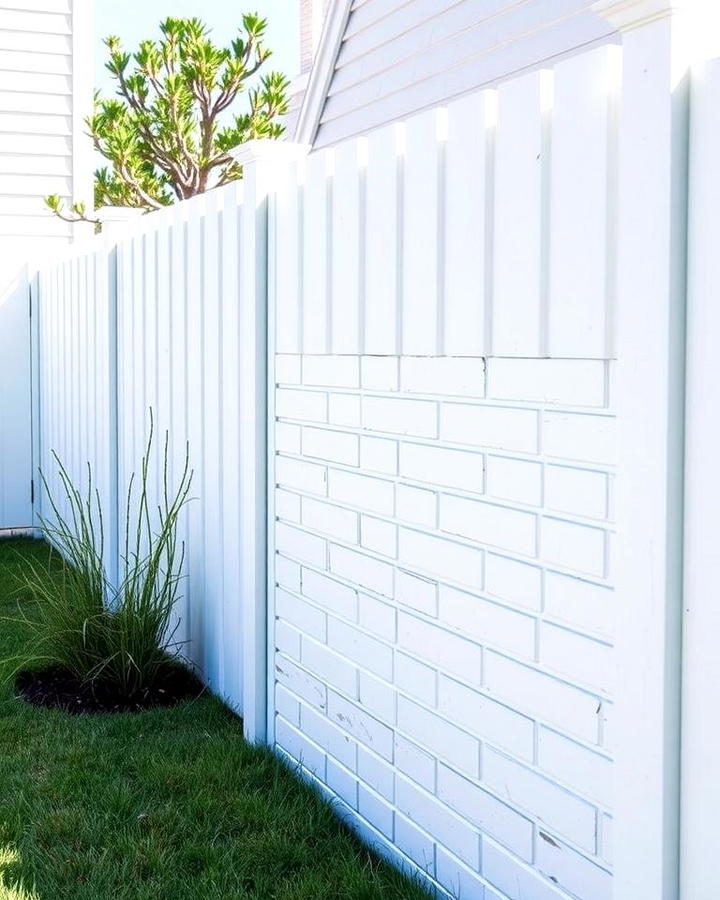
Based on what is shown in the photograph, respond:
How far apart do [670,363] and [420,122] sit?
1077mm

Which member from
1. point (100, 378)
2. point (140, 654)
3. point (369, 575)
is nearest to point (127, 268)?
point (100, 378)

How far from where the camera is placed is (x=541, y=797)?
2266 mm

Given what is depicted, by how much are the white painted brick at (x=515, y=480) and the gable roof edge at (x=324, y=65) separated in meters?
4.86

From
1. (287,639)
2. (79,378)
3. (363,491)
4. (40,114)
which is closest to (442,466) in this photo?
(363,491)

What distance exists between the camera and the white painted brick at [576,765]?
2082 mm

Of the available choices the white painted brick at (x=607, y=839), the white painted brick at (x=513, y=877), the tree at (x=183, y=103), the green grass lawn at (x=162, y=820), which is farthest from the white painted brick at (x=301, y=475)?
the tree at (x=183, y=103)

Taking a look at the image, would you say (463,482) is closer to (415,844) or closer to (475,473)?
(475,473)

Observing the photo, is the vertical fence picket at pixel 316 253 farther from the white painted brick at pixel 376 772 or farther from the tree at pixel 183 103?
the tree at pixel 183 103

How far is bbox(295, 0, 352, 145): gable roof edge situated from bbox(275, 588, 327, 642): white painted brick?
163 inches

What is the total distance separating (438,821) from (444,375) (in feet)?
3.28

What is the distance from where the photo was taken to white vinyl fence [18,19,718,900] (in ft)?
6.26

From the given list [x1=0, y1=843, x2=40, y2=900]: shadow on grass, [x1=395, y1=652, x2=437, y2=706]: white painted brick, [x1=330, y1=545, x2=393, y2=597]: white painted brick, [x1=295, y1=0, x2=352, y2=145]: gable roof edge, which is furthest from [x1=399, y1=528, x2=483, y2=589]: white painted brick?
[x1=295, y1=0, x2=352, y2=145]: gable roof edge

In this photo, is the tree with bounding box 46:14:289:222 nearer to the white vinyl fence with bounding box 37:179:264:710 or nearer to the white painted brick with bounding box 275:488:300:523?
the white vinyl fence with bounding box 37:179:264:710

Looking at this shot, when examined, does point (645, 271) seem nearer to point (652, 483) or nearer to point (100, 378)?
point (652, 483)
